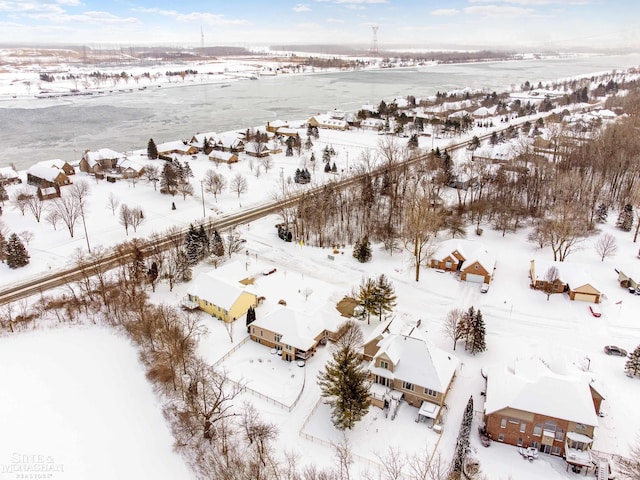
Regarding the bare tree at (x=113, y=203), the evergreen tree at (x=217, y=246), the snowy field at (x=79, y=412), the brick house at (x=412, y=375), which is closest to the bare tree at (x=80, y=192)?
the bare tree at (x=113, y=203)

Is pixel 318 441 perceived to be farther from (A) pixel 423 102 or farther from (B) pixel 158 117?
(A) pixel 423 102

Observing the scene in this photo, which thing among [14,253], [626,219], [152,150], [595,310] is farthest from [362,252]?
[152,150]

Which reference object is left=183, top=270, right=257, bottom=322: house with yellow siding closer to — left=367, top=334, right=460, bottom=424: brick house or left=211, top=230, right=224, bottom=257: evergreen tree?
left=211, top=230, right=224, bottom=257: evergreen tree

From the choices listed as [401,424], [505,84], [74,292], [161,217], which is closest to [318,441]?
[401,424]

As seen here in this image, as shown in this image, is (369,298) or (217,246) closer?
(369,298)

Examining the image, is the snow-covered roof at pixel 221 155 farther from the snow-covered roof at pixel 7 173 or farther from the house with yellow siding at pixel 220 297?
the house with yellow siding at pixel 220 297

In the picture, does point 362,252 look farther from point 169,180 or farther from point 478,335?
point 169,180
